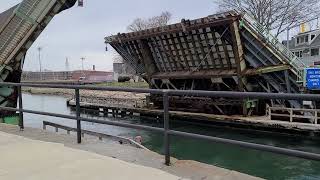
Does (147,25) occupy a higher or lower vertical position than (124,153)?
higher

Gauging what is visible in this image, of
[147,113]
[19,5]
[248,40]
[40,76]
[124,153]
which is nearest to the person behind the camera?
[124,153]

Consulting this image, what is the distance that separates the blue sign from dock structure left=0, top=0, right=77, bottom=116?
11.3 meters

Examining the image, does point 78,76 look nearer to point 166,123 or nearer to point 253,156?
point 253,156

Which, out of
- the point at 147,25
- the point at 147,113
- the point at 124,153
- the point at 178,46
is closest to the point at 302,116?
the point at 178,46

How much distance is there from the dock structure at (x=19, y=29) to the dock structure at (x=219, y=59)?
24.8ft

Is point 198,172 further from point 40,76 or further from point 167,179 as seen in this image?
point 40,76

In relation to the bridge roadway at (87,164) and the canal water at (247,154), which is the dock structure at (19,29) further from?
the bridge roadway at (87,164)

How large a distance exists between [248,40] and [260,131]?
14.1ft

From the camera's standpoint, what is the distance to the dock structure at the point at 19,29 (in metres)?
15.1

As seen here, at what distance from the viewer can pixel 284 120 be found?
19.4m

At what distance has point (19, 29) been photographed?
1515 centimetres

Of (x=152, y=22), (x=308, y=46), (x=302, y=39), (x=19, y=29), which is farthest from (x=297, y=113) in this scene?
(x=152, y=22)

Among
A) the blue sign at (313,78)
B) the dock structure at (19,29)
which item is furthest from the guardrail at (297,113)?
the dock structure at (19,29)

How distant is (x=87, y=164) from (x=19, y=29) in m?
11.5
